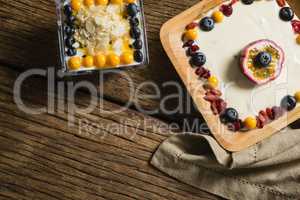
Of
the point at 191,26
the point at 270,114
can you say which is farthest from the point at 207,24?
the point at 270,114

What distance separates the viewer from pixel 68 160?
125cm

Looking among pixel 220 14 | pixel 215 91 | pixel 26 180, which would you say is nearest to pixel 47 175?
pixel 26 180

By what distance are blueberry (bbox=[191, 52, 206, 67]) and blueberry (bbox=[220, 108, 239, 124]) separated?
0.12 meters

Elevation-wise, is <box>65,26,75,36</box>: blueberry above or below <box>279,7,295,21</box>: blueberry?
below

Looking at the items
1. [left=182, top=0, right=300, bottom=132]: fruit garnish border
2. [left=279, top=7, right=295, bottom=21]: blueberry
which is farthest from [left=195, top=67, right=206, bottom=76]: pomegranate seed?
[left=279, top=7, right=295, bottom=21]: blueberry

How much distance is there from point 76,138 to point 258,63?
0.45 meters

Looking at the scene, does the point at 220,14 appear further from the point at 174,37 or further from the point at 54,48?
the point at 54,48

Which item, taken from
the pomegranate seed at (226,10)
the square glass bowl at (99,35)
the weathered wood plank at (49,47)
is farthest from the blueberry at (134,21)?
the pomegranate seed at (226,10)

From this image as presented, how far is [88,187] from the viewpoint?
124 centimetres

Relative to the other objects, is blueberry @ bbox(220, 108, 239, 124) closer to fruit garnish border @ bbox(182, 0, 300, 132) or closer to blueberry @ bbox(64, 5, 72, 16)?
fruit garnish border @ bbox(182, 0, 300, 132)

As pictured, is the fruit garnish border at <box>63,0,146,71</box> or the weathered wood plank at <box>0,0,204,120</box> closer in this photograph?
the fruit garnish border at <box>63,0,146,71</box>

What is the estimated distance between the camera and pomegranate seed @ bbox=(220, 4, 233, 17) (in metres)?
1.23

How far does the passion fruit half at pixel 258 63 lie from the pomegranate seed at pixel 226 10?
91 millimetres

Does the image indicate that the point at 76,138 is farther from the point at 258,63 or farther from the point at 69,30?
the point at 258,63
